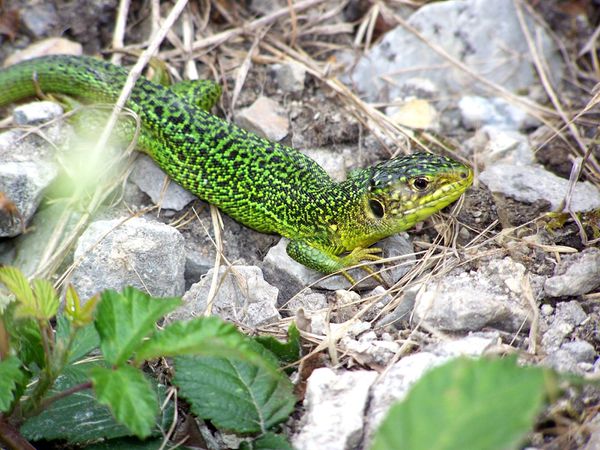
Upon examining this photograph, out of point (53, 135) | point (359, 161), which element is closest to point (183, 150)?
point (53, 135)

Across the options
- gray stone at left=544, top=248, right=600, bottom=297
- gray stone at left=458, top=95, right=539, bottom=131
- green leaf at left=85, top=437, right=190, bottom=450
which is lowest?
green leaf at left=85, top=437, right=190, bottom=450

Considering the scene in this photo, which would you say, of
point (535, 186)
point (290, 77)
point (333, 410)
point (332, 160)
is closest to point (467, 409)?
point (333, 410)

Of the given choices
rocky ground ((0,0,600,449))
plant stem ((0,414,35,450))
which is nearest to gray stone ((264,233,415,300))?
rocky ground ((0,0,600,449))

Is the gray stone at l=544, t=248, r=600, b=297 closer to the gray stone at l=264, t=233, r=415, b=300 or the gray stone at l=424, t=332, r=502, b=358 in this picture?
the gray stone at l=424, t=332, r=502, b=358

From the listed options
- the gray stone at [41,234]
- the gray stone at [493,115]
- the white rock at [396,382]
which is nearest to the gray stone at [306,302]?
the white rock at [396,382]

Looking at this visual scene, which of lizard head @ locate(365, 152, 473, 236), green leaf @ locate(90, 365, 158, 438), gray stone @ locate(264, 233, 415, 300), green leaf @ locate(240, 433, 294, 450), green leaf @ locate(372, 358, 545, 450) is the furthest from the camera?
gray stone @ locate(264, 233, 415, 300)

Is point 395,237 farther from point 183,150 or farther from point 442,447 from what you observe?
point 442,447
